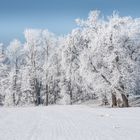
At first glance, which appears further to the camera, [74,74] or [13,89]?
[13,89]

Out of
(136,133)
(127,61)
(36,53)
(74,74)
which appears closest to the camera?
(136,133)

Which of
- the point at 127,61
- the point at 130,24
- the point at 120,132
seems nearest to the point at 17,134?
the point at 120,132

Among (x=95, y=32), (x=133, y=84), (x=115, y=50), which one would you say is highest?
(x=95, y=32)

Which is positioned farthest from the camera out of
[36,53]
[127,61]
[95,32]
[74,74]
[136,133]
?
[36,53]

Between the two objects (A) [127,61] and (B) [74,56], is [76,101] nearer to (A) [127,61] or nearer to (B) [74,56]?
(B) [74,56]

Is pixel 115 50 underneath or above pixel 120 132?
above

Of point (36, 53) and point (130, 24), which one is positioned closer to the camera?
point (130, 24)

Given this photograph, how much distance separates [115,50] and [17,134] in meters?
27.7

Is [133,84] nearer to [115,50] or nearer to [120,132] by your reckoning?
[115,50]

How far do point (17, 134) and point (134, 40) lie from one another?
2920cm

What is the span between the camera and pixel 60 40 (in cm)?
6294

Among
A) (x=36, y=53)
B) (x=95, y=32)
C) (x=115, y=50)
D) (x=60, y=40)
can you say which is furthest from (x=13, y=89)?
(x=115, y=50)

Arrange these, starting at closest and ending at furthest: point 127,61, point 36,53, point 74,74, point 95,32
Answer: point 127,61 < point 95,32 < point 74,74 < point 36,53

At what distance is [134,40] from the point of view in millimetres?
42281
